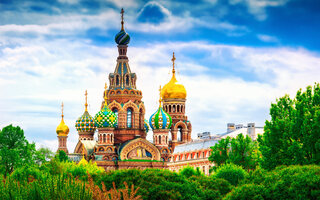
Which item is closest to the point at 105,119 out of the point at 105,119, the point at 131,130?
the point at 105,119

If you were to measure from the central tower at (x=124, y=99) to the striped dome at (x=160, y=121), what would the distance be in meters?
3.36

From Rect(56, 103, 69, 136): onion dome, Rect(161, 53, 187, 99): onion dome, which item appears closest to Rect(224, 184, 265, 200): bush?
Rect(161, 53, 187, 99): onion dome

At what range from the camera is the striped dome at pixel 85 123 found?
8650 centimetres

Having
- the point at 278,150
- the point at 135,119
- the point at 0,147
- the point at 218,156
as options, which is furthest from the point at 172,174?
the point at 135,119

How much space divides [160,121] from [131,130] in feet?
16.3

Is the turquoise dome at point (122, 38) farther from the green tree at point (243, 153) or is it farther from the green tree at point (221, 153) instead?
the green tree at point (243, 153)

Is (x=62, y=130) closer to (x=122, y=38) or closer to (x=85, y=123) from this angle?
(x=85, y=123)

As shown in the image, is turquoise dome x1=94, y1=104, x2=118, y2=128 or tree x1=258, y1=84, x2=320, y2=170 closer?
tree x1=258, y1=84, x2=320, y2=170

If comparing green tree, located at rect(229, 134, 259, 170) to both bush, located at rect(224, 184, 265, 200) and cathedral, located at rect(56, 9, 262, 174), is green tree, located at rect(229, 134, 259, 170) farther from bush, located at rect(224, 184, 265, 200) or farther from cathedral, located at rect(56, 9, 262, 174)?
bush, located at rect(224, 184, 265, 200)

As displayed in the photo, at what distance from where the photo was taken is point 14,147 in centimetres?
5847

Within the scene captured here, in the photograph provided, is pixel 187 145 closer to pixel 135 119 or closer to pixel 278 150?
Answer: pixel 135 119

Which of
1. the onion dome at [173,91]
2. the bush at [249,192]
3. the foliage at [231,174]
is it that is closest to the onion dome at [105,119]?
the onion dome at [173,91]

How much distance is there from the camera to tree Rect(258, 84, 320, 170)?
114 feet

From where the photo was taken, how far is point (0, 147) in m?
58.4
